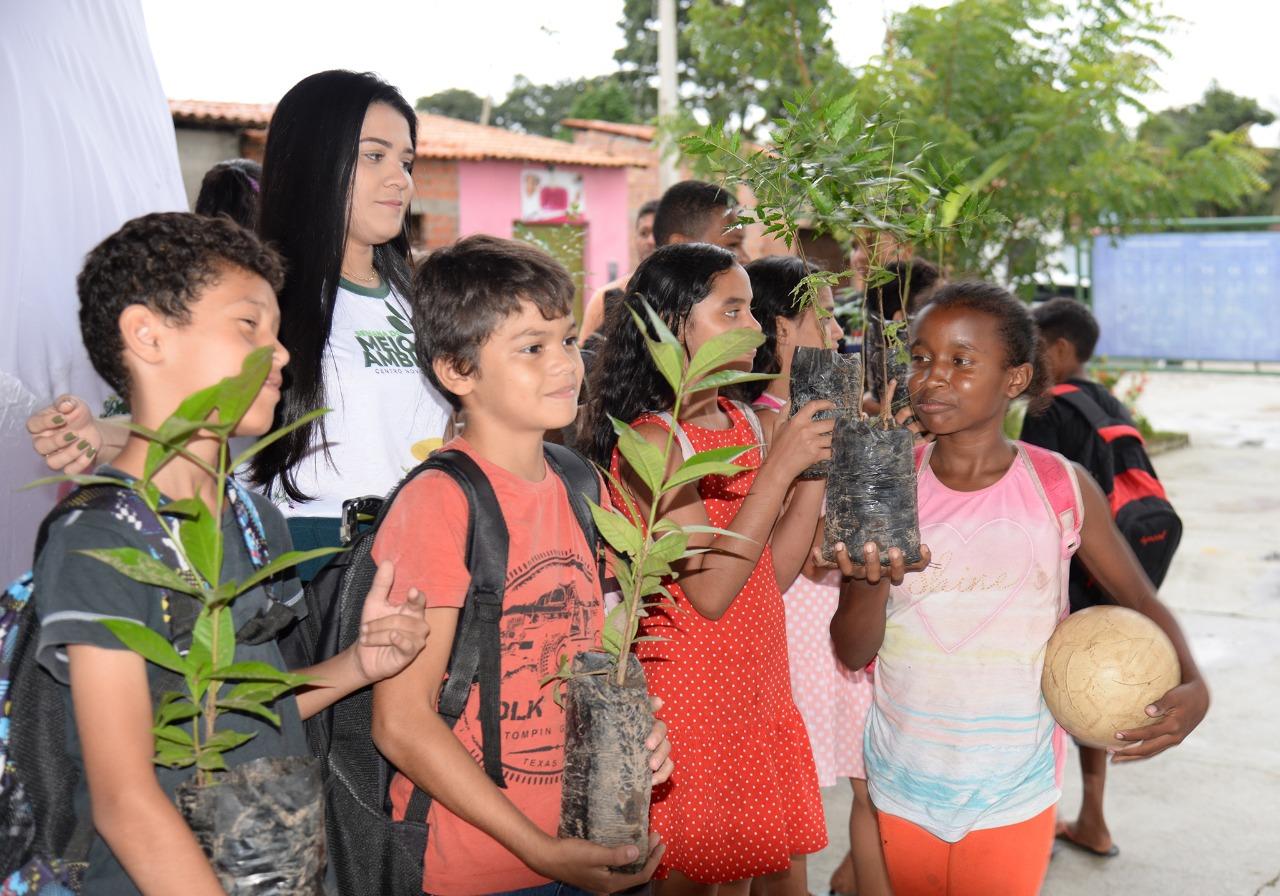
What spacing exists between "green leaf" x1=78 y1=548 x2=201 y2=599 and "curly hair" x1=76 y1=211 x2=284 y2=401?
334mm

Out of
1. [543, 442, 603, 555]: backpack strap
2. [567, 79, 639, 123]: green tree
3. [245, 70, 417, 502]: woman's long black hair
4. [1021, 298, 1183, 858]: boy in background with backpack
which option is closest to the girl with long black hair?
[245, 70, 417, 502]: woman's long black hair

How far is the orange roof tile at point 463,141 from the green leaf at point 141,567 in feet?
42.1

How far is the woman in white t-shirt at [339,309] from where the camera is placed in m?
2.27

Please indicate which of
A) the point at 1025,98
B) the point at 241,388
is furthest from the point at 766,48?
the point at 241,388

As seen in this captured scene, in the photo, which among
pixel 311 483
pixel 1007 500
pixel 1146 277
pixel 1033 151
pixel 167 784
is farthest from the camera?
pixel 1146 277

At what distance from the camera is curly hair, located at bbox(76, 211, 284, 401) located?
1.56 metres

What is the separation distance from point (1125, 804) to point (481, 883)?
3010 millimetres

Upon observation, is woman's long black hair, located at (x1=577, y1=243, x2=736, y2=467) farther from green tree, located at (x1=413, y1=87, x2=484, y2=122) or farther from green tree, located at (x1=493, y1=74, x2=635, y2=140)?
green tree, located at (x1=413, y1=87, x2=484, y2=122)

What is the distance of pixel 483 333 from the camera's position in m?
1.94

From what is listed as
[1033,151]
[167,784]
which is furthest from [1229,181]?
[167,784]

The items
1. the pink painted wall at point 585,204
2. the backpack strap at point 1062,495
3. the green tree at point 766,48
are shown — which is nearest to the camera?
the backpack strap at point 1062,495

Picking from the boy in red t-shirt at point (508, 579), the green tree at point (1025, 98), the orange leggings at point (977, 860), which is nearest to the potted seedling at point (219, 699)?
the boy in red t-shirt at point (508, 579)

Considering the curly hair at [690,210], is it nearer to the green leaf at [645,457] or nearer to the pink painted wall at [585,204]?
the green leaf at [645,457]

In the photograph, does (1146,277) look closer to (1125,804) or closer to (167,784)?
(1125,804)
